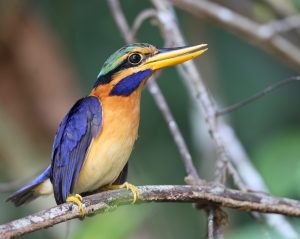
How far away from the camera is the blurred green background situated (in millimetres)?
5988

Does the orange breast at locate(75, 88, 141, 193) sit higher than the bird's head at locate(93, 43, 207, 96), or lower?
lower

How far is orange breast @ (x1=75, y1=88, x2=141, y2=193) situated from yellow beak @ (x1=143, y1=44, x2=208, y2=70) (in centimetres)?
25

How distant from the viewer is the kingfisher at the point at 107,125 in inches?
153

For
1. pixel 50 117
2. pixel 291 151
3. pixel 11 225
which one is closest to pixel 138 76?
pixel 291 151

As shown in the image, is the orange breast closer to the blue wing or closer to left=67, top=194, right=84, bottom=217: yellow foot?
the blue wing

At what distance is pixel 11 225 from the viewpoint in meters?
2.89

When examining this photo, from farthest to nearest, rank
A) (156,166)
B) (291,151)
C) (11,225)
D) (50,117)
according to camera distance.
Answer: (156,166), (50,117), (291,151), (11,225)

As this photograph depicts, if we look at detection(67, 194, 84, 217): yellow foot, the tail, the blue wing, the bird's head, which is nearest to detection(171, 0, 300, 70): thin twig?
the bird's head

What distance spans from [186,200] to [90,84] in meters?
3.90

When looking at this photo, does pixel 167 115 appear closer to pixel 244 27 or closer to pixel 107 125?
pixel 107 125

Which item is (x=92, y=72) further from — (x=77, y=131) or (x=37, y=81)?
(x=77, y=131)

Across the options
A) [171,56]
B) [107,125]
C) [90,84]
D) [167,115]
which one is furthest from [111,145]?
[90,84]

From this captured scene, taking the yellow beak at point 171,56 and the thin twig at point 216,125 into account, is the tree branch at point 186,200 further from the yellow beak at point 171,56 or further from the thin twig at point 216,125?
the yellow beak at point 171,56

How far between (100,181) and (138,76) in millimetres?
632
